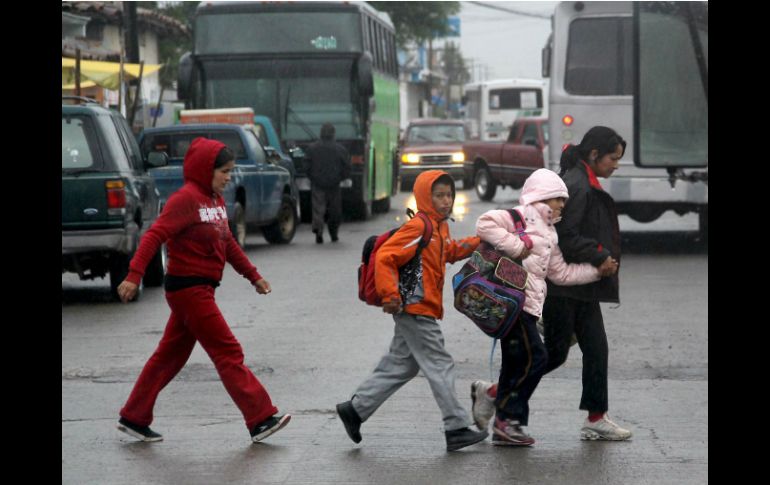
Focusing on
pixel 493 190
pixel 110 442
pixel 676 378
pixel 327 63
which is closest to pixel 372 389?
pixel 110 442

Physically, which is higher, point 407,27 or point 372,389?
point 407,27

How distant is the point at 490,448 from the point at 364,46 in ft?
58.6

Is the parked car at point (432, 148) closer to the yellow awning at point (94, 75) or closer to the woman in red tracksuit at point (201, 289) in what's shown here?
the yellow awning at point (94, 75)

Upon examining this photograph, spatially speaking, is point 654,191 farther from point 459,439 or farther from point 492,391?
point 459,439

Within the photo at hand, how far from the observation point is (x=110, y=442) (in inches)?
313

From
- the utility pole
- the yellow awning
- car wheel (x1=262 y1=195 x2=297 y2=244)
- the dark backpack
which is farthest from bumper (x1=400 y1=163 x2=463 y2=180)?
the dark backpack

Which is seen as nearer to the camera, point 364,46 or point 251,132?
point 251,132

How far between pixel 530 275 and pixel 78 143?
24.3ft

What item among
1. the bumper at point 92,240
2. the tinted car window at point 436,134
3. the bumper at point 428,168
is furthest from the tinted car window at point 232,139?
the tinted car window at point 436,134

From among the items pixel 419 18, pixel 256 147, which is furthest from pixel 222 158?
pixel 419 18

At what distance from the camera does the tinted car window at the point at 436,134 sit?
39.4 meters
